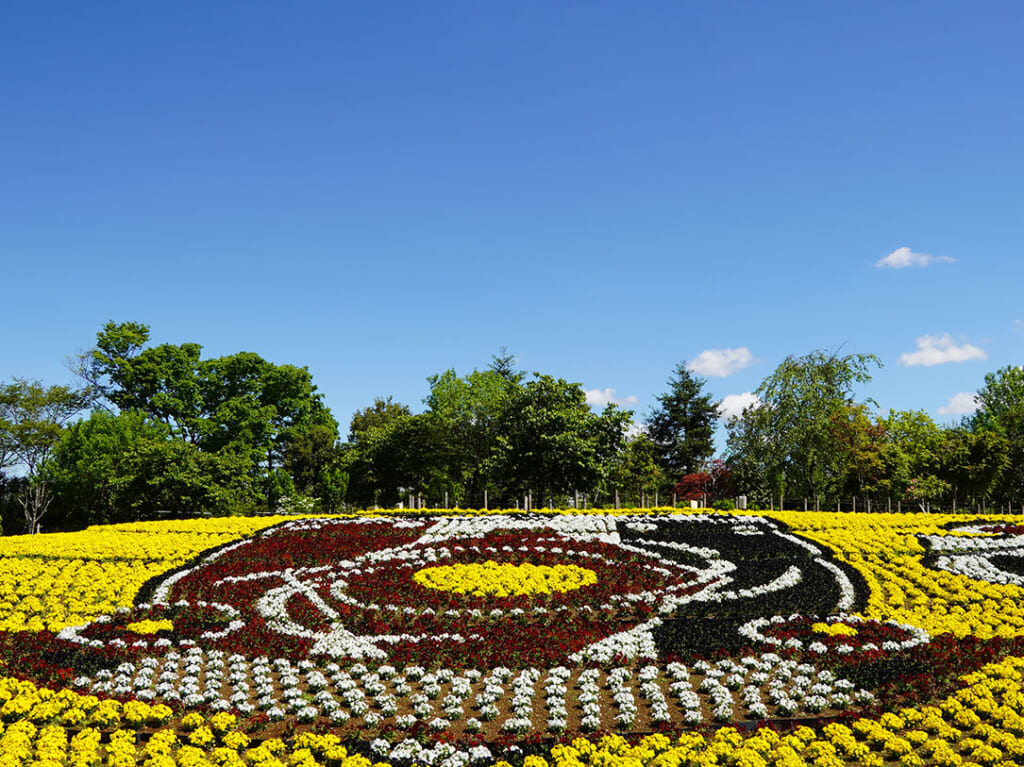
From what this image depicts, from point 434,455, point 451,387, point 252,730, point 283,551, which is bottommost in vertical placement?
point 252,730

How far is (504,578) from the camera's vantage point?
19031 millimetres

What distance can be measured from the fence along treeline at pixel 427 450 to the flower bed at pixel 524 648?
13384mm

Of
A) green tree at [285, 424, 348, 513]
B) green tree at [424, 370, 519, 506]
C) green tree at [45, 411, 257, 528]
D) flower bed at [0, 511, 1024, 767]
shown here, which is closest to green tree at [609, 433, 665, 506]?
green tree at [424, 370, 519, 506]

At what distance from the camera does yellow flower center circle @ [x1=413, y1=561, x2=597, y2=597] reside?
59.8 ft

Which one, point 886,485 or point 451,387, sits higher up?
point 451,387

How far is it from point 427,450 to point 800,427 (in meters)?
23.8

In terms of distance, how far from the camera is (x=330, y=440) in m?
58.8

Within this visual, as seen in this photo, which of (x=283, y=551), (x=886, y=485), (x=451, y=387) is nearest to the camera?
(x=283, y=551)

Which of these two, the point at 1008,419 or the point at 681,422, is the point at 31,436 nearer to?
the point at 681,422

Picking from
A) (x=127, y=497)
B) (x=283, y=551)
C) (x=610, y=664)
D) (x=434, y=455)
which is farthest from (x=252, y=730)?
(x=434, y=455)

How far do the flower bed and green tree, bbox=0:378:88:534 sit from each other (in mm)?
26014

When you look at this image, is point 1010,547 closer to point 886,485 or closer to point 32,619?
point 886,485

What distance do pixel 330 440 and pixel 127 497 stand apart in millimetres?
22450

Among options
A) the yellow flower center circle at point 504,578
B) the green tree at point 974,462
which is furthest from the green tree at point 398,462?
the green tree at point 974,462
